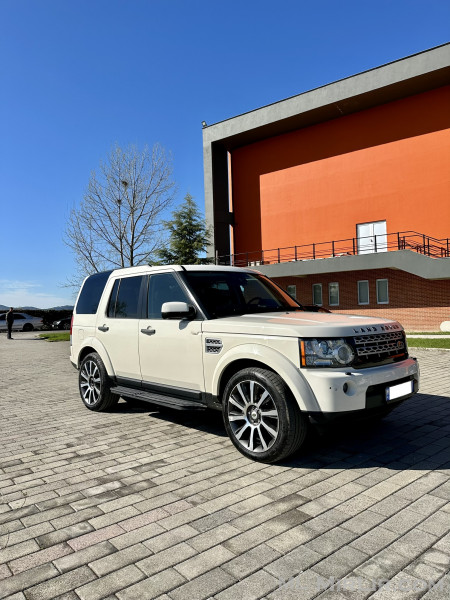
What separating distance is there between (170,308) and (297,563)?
2758 millimetres

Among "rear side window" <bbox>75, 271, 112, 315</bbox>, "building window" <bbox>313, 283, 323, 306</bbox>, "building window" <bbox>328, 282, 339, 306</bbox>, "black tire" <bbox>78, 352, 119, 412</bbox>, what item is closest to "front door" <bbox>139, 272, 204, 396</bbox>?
"black tire" <bbox>78, 352, 119, 412</bbox>

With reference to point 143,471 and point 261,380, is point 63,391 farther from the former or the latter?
point 261,380

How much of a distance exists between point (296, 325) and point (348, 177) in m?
24.7

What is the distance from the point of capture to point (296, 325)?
4023 mm

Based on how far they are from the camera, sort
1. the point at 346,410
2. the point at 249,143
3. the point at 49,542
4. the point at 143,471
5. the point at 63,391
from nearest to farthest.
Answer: the point at 49,542 < the point at 346,410 < the point at 143,471 < the point at 63,391 < the point at 249,143

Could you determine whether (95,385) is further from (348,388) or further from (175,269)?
(348,388)

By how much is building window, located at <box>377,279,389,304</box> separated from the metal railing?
1.77 m

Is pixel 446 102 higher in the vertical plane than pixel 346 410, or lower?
higher

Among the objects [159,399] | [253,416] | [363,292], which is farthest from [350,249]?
[253,416]

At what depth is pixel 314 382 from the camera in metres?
3.76

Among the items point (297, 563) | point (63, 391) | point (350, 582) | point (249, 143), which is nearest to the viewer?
point (350, 582)

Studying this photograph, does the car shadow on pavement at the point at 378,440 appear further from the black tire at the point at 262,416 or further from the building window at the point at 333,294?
the building window at the point at 333,294

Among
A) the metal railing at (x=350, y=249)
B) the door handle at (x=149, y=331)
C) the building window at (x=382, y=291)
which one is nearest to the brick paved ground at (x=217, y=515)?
the door handle at (x=149, y=331)

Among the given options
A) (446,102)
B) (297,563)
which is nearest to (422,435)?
(297,563)
